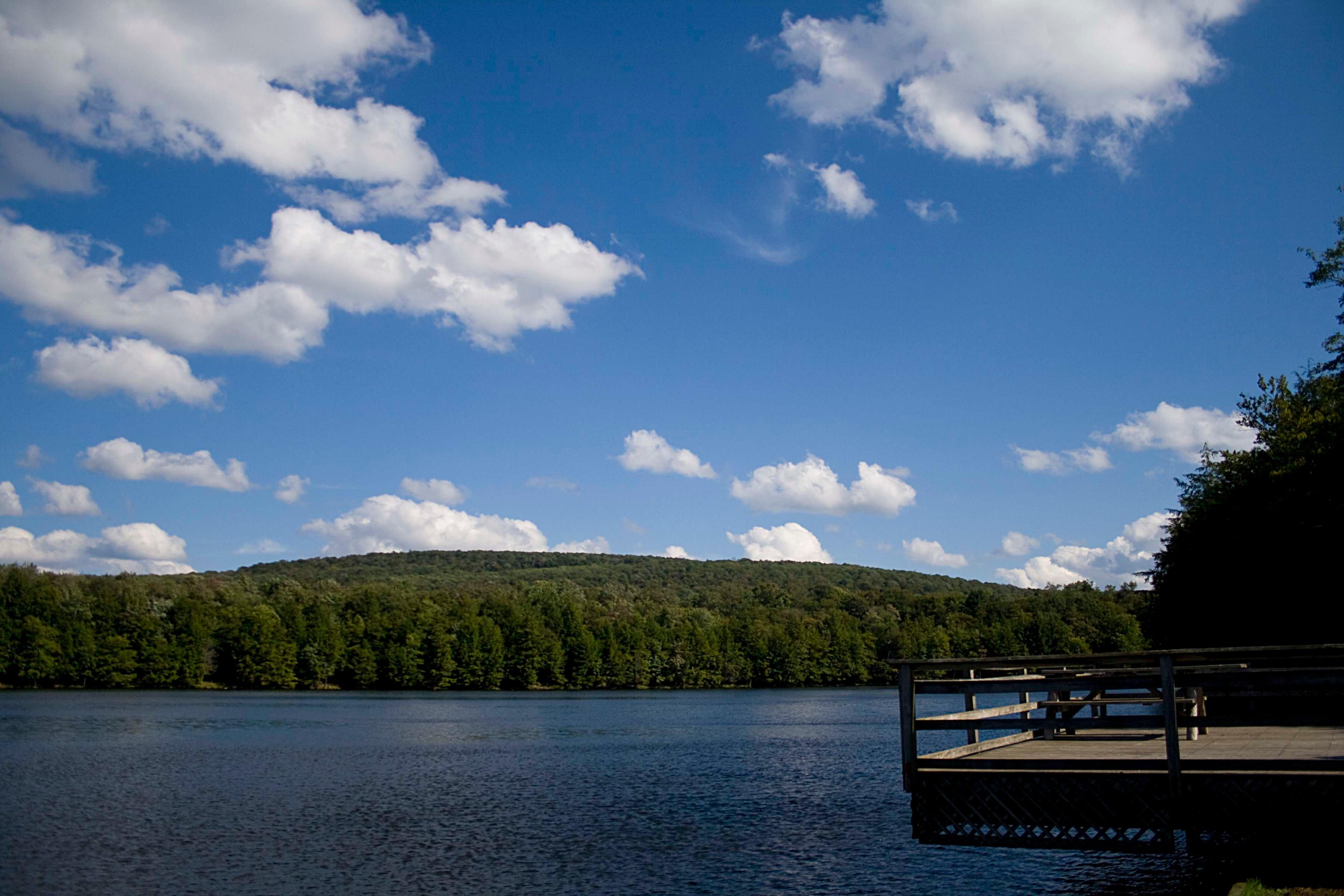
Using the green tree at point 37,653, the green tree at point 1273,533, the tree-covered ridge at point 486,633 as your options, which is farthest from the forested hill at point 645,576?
the green tree at point 1273,533

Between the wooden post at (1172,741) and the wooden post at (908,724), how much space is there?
2.73 metres

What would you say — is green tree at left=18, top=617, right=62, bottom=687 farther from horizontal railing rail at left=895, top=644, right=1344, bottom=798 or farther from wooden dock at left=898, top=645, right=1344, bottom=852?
wooden dock at left=898, top=645, right=1344, bottom=852

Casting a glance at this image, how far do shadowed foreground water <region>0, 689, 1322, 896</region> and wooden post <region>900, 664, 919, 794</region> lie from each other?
15.8 ft

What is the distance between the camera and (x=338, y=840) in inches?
866

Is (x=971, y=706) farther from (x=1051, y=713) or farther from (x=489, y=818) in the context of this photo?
(x=489, y=818)

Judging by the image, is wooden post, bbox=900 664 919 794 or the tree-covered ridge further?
the tree-covered ridge

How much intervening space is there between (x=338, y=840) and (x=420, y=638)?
9081 centimetres

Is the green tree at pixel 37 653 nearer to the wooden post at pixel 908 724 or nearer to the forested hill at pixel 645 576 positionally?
the forested hill at pixel 645 576

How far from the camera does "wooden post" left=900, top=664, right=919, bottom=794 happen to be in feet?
39.0

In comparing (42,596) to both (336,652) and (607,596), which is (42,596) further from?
(607,596)

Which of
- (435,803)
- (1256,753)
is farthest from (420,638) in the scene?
(1256,753)

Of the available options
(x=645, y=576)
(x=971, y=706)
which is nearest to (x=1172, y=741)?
(x=971, y=706)

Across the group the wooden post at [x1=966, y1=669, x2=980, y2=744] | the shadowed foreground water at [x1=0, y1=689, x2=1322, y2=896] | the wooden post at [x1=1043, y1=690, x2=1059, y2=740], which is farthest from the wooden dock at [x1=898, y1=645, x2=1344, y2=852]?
the shadowed foreground water at [x1=0, y1=689, x2=1322, y2=896]

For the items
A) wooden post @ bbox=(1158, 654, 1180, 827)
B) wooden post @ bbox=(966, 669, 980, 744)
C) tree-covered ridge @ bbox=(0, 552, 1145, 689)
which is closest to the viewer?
wooden post @ bbox=(1158, 654, 1180, 827)
